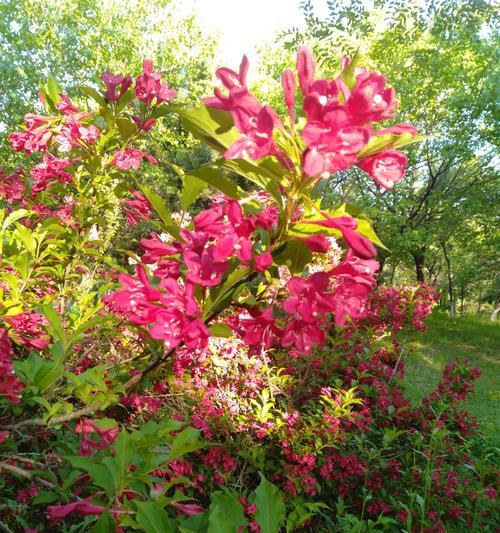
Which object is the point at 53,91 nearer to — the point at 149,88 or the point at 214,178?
the point at 149,88

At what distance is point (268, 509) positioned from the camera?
92cm

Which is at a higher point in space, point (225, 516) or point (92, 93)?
point (92, 93)

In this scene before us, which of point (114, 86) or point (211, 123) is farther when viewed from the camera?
point (114, 86)

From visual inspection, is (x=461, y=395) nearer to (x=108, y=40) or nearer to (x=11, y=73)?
(x=11, y=73)

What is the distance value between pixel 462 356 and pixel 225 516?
899 centimetres

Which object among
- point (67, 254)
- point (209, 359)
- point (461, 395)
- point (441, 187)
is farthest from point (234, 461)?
point (441, 187)

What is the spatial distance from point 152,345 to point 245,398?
175 centimetres

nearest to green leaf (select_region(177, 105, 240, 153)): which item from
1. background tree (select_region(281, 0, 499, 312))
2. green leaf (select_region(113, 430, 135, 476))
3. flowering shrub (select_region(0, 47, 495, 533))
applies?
flowering shrub (select_region(0, 47, 495, 533))

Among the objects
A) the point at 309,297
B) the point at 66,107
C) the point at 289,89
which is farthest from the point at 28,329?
the point at 289,89

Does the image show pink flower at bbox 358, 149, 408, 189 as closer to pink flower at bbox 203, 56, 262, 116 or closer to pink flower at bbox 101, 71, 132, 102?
pink flower at bbox 203, 56, 262, 116

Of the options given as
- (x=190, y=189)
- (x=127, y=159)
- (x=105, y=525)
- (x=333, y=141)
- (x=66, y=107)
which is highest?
(x=66, y=107)

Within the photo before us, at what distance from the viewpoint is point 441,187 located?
1453 cm

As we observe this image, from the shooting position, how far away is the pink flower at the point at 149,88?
65.6 inches

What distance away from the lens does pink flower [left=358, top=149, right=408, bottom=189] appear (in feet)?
2.55
